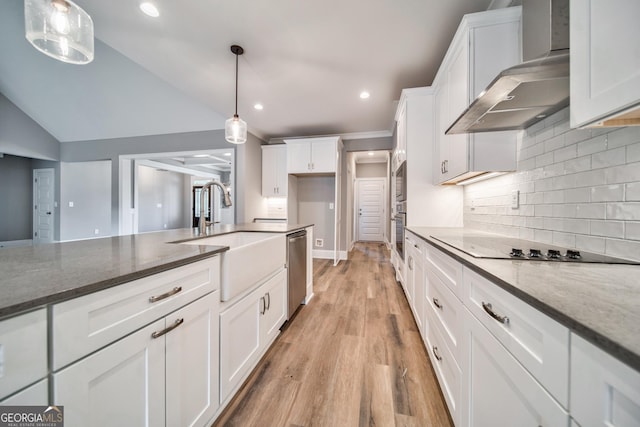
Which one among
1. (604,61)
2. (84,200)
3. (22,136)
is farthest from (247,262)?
(22,136)

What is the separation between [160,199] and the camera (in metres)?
7.75

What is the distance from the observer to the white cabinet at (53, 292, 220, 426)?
1.95ft

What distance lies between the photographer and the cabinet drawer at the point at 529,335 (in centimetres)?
48

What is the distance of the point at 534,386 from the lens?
0.55m

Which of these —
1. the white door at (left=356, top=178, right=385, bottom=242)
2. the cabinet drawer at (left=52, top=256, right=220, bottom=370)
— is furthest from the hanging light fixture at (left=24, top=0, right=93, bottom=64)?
the white door at (left=356, top=178, right=385, bottom=242)

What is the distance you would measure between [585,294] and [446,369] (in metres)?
0.89

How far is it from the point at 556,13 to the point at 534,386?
1572 mm

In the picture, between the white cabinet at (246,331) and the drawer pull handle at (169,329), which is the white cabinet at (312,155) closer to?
the white cabinet at (246,331)

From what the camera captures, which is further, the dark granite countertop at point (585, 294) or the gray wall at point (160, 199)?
the gray wall at point (160, 199)

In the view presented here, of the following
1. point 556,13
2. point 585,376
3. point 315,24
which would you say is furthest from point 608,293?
point 315,24

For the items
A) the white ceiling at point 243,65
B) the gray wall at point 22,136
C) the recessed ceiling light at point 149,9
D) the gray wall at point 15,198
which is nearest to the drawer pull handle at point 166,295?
the white ceiling at point 243,65

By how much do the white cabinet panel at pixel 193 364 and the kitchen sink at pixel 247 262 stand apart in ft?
0.31

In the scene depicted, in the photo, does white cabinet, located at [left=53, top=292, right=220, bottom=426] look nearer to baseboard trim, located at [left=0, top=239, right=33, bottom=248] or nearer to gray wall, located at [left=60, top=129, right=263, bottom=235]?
gray wall, located at [left=60, top=129, right=263, bottom=235]

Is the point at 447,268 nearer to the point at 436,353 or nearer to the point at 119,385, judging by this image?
the point at 436,353
